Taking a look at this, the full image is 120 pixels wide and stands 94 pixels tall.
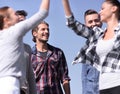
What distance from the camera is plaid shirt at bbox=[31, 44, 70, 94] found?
6.40 m

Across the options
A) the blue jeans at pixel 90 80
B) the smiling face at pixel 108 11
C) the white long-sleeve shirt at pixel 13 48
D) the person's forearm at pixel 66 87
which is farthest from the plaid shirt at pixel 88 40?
the person's forearm at pixel 66 87

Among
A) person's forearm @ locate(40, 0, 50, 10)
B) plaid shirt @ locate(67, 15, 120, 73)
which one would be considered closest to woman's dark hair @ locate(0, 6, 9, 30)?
person's forearm @ locate(40, 0, 50, 10)

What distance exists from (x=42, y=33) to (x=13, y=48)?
260 cm

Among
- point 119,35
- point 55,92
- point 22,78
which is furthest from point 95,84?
point 22,78

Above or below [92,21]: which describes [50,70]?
below

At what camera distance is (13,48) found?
4.34 metres

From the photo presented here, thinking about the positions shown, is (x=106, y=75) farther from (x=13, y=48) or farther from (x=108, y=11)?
(x=13, y=48)

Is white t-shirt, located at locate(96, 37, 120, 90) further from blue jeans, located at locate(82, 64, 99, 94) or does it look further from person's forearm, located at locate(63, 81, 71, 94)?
person's forearm, located at locate(63, 81, 71, 94)

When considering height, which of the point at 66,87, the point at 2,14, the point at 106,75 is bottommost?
the point at 66,87

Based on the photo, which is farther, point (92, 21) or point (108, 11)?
point (92, 21)

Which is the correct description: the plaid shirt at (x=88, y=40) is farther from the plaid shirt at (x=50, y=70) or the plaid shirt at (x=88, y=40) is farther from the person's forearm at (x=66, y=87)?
the person's forearm at (x=66, y=87)

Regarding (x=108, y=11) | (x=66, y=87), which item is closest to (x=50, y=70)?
(x=66, y=87)

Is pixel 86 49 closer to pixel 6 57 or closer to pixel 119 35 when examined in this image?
pixel 119 35

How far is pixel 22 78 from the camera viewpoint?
4391 mm
